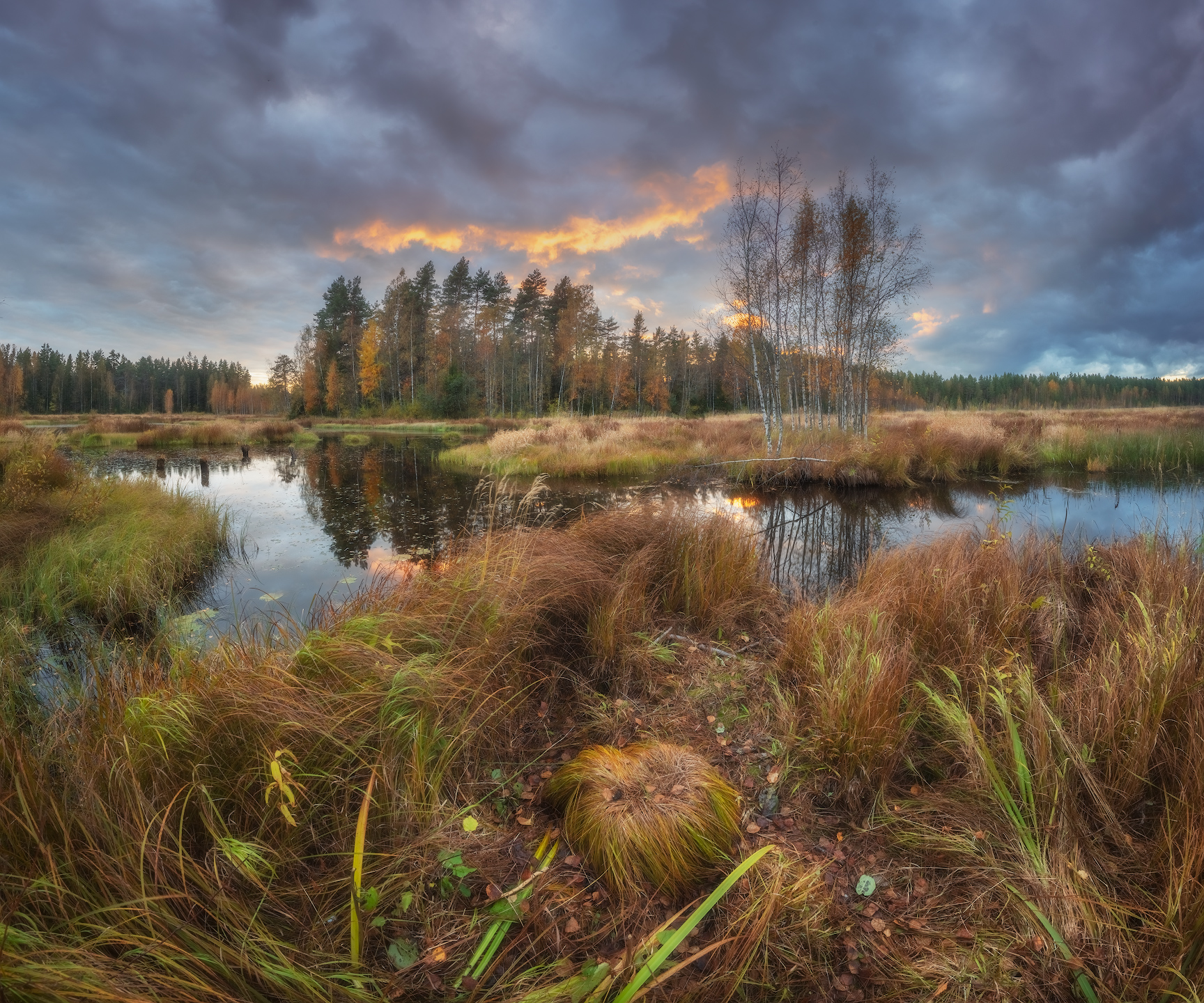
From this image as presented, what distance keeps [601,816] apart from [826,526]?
31.7ft

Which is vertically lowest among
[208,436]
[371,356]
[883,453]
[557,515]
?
→ [557,515]

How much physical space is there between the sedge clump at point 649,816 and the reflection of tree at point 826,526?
10.6 ft

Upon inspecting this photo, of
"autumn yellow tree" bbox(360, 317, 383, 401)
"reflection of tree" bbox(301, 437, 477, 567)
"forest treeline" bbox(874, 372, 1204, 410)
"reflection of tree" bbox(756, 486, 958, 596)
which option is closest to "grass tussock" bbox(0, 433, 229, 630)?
"reflection of tree" bbox(301, 437, 477, 567)

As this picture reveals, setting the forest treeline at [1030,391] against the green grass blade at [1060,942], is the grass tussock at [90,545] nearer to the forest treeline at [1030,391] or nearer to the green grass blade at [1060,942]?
the green grass blade at [1060,942]

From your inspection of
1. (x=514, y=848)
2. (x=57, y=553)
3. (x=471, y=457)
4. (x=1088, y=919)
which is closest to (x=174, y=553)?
(x=57, y=553)

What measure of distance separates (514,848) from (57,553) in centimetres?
726

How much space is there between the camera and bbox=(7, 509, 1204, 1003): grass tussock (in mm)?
1666

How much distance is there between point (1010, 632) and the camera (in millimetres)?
3809

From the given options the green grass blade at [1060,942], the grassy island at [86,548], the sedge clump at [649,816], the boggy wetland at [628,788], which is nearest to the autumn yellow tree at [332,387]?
the grassy island at [86,548]

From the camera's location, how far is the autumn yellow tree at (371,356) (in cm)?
4722

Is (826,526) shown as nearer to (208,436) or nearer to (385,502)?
(385,502)

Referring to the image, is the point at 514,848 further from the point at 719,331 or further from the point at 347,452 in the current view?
the point at 347,452

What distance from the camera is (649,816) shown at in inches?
87.1

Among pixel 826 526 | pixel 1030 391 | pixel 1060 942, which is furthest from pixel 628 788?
pixel 1030 391
